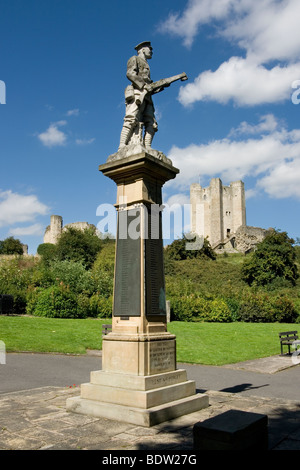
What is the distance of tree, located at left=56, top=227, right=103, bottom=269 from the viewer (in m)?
45.2

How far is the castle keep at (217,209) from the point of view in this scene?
81938mm

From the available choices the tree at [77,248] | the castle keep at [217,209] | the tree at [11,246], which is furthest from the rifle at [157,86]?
the castle keep at [217,209]

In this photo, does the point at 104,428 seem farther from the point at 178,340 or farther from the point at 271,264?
the point at 271,264

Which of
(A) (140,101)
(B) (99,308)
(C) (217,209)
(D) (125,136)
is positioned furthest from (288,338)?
(C) (217,209)

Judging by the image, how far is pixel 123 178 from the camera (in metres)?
6.65

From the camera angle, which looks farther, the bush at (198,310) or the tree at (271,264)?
the tree at (271,264)

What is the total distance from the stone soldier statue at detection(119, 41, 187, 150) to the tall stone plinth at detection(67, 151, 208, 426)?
0.69 m

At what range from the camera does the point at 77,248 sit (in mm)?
46219

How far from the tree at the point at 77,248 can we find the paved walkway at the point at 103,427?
3885 cm

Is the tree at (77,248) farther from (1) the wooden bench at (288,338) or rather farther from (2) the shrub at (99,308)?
(1) the wooden bench at (288,338)

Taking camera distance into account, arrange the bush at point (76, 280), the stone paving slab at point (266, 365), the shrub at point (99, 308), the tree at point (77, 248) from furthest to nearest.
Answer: the tree at point (77, 248)
the bush at point (76, 280)
the shrub at point (99, 308)
the stone paving slab at point (266, 365)

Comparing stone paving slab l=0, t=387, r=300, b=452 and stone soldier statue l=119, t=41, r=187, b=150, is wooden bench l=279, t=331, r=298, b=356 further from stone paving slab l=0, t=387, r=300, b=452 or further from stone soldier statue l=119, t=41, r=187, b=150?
stone soldier statue l=119, t=41, r=187, b=150

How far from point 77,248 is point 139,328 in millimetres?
41244
